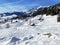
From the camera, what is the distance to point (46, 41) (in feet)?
45.6

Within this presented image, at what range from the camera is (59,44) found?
12867mm

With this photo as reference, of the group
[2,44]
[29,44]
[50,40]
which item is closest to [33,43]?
[29,44]

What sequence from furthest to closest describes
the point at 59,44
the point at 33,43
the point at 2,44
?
the point at 2,44 → the point at 33,43 → the point at 59,44

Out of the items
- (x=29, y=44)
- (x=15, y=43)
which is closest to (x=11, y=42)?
(x=15, y=43)

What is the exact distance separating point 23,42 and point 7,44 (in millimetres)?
1281

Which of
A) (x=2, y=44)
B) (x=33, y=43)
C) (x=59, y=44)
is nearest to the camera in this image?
(x=59, y=44)

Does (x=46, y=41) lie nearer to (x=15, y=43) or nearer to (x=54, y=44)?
(x=54, y=44)

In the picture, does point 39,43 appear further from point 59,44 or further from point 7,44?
point 7,44

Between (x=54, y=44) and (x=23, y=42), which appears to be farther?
(x=23, y=42)

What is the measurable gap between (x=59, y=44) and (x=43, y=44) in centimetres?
118

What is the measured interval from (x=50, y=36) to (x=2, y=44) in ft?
13.4

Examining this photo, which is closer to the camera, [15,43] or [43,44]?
[43,44]

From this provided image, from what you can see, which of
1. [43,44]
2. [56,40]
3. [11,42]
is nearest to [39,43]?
A: [43,44]

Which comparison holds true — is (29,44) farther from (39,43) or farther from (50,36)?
(50,36)
